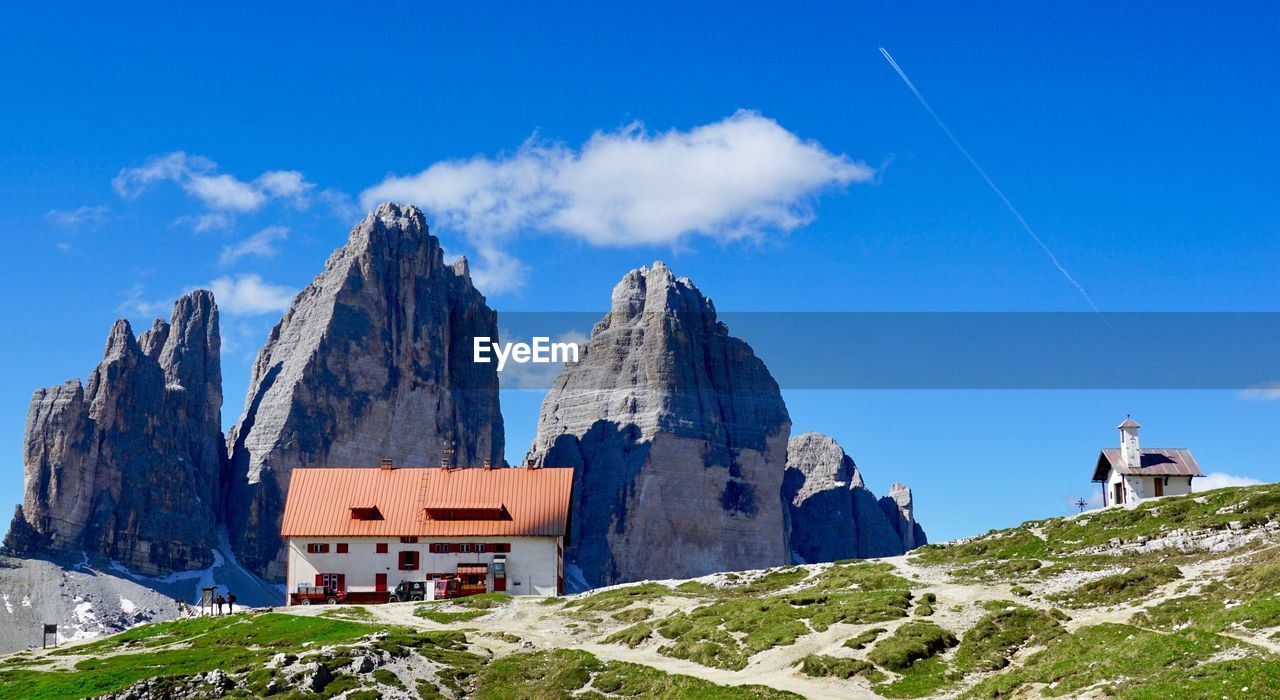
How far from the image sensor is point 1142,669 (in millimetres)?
50125

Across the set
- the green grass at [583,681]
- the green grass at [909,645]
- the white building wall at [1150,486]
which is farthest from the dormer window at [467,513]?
the green grass at [909,645]

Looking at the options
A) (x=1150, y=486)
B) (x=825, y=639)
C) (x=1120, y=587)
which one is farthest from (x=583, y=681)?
(x=1150, y=486)

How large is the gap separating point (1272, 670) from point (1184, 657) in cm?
427

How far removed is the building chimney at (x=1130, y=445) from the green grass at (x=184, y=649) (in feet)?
190

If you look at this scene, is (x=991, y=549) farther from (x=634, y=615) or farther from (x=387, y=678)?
(x=387, y=678)

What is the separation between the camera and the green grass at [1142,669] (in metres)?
46.1

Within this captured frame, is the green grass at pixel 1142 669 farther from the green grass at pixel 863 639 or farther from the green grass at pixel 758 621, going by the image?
the green grass at pixel 758 621

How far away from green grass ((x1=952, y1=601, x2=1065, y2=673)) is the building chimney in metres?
44.1

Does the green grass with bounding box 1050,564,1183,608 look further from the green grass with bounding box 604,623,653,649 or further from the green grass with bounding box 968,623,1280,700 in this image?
the green grass with bounding box 604,623,653,649

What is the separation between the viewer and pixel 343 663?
6347cm

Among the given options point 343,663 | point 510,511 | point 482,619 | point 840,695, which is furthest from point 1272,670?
point 510,511

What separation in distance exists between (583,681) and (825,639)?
36.6 ft

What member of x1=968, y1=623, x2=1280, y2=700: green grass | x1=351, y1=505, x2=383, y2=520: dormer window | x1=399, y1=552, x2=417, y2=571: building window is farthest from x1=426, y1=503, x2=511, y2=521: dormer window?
x1=968, y1=623, x2=1280, y2=700: green grass

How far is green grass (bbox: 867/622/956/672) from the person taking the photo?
59906 millimetres
